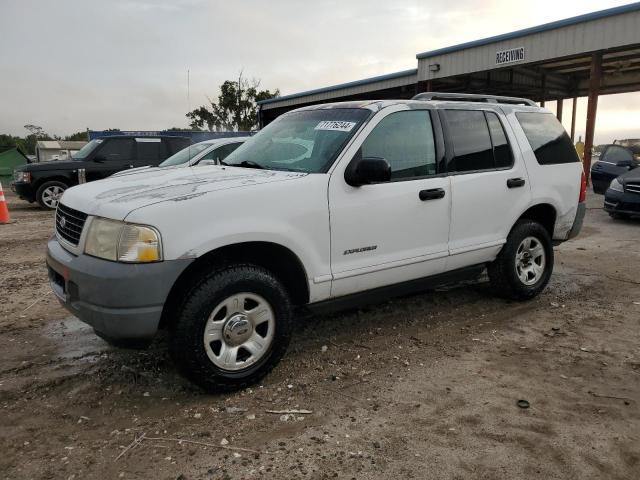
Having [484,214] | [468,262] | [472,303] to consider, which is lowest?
[472,303]

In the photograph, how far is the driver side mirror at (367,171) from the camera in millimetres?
3238

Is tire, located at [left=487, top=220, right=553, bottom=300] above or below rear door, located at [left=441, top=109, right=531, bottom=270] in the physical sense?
below

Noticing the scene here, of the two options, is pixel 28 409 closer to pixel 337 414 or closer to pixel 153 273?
pixel 153 273

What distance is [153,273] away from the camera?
8.81 ft

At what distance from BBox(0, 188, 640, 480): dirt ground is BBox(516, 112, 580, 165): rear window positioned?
4.71 feet

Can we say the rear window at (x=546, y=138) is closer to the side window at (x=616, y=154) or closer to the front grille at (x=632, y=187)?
the front grille at (x=632, y=187)

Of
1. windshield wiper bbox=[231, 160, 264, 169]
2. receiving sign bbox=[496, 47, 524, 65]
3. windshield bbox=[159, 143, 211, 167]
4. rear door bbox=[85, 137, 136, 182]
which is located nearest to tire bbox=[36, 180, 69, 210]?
rear door bbox=[85, 137, 136, 182]

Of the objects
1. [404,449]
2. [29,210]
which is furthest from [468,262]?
[29,210]

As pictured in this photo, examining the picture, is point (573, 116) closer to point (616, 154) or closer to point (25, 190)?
point (616, 154)

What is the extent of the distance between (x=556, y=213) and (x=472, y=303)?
3.96 ft

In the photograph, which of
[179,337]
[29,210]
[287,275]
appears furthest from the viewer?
[29,210]

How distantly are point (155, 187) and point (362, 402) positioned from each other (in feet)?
6.04

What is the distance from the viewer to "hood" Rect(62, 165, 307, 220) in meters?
2.87

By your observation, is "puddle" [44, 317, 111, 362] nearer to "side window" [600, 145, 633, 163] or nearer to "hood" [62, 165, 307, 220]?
"hood" [62, 165, 307, 220]
